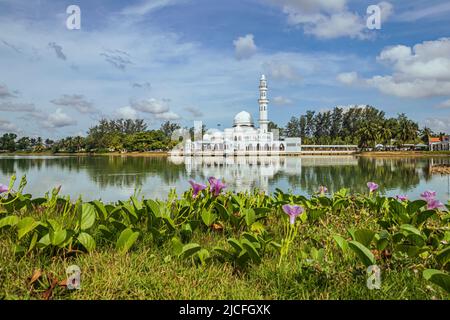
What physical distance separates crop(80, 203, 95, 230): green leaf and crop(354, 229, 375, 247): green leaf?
194cm

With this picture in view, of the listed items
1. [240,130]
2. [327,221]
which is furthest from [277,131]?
[327,221]

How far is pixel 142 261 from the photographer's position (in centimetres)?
248

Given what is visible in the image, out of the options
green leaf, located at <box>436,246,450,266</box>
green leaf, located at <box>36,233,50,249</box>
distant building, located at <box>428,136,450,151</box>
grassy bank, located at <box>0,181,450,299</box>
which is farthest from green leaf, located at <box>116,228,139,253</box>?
distant building, located at <box>428,136,450,151</box>

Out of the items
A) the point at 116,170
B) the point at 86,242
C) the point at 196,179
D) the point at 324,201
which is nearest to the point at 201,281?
the point at 86,242

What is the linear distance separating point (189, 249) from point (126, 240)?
20.7 inches

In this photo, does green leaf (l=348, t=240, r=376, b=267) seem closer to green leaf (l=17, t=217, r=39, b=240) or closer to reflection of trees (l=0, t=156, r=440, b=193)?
green leaf (l=17, t=217, r=39, b=240)

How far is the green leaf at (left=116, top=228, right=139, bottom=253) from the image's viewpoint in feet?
8.43

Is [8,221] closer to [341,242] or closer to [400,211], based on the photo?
[341,242]

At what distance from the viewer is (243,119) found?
67.8 meters

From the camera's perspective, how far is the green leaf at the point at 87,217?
9.10ft

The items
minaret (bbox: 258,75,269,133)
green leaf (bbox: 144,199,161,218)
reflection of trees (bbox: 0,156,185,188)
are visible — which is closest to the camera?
green leaf (bbox: 144,199,161,218)

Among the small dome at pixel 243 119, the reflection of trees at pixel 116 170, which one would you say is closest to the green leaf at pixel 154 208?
the reflection of trees at pixel 116 170

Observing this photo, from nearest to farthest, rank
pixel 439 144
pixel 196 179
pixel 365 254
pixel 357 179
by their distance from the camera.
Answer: pixel 365 254
pixel 196 179
pixel 357 179
pixel 439 144
